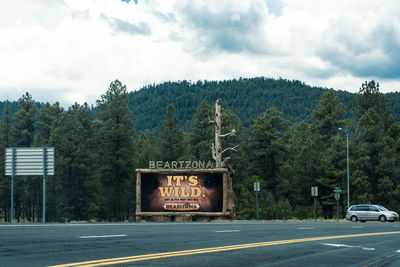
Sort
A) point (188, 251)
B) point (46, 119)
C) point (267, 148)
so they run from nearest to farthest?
point (188, 251) → point (267, 148) → point (46, 119)

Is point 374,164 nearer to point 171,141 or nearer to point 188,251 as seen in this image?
point 171,141

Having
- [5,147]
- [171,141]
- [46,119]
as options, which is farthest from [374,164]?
[5,147]

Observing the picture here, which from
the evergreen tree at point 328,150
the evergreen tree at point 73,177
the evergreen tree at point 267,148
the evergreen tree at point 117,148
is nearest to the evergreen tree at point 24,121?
the evergreen tree at point 73,177

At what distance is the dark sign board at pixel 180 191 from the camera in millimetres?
36875

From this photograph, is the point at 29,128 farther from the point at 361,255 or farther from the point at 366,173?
the point at 361,255

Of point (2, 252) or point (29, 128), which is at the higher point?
point (29, 128)

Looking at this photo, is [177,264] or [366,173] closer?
[177,264]

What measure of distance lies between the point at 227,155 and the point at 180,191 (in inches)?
1316

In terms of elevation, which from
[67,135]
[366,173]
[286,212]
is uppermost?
[67,135]

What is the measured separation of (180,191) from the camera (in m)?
37.2

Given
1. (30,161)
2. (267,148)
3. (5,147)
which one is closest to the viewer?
(30,161)

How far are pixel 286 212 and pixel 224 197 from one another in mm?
35877

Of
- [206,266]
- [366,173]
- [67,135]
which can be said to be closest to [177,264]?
[206,266]

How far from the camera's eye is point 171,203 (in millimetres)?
37250
